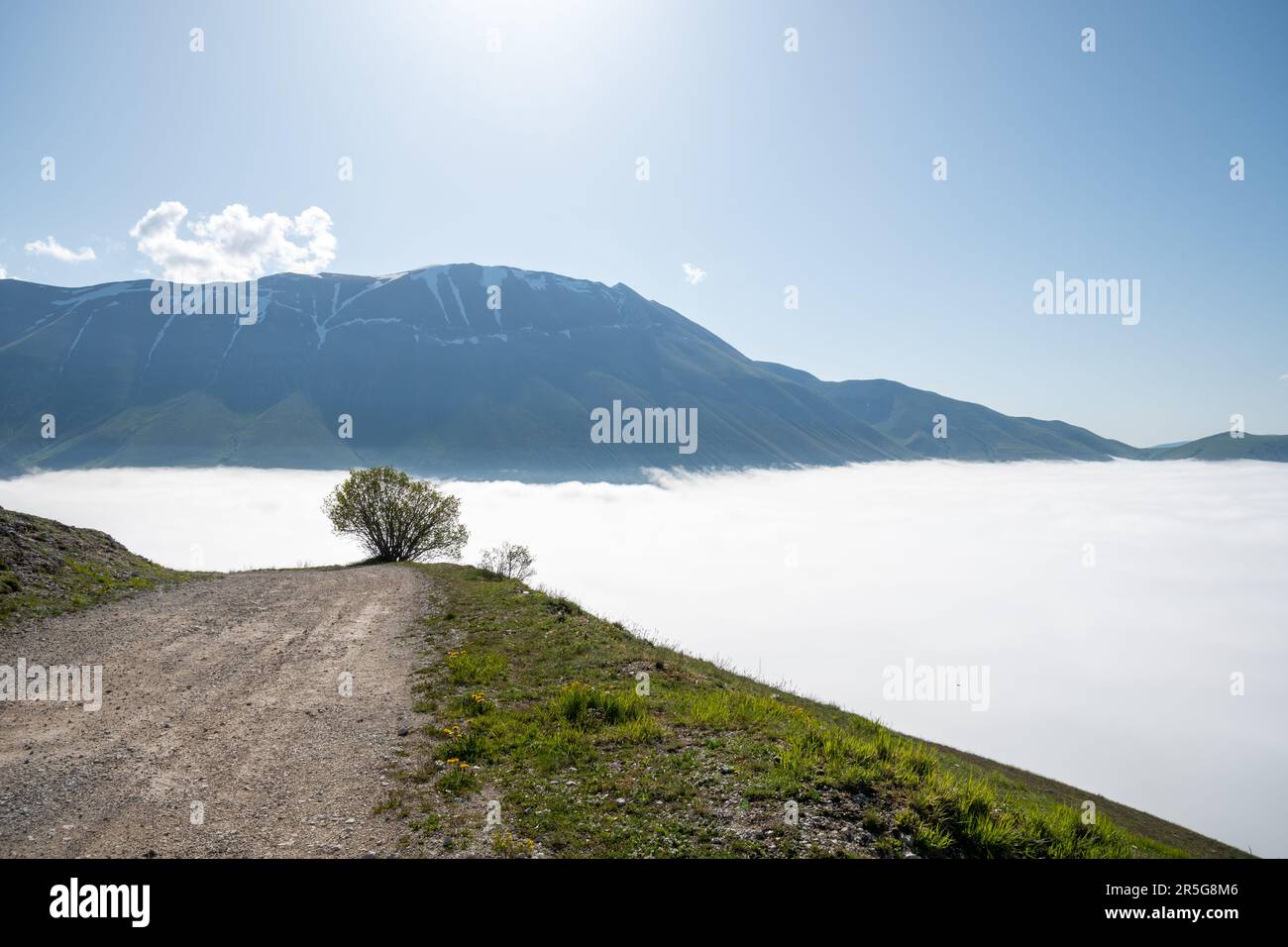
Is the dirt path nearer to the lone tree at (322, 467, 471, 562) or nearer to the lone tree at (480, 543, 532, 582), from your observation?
the lone tree at (322, 467, 471, 562)

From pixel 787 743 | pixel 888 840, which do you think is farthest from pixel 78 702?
pixel 888 840

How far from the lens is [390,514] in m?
52.9

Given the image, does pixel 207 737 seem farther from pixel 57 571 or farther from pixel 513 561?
pixel 513 561

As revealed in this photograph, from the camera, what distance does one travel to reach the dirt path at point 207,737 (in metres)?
9.43

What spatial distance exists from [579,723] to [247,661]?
41.0ft

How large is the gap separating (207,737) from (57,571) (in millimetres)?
19871

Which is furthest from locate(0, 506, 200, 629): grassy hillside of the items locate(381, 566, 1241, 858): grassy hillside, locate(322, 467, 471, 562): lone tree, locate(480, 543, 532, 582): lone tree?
locate(480, 543, 532, 582): lone tree

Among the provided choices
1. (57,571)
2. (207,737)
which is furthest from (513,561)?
(207,737)

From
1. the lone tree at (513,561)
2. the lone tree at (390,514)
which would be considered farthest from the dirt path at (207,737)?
the lone tree at (513,561)

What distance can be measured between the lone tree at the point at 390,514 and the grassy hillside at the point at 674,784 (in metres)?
39.0

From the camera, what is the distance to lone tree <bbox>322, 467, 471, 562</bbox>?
172 feet

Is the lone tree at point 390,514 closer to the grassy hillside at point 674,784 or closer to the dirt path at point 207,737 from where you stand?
the dirt path at point 207,737

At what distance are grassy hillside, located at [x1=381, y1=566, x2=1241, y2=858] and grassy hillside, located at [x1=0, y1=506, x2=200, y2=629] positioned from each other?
1733cm

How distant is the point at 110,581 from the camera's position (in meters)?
26.6
